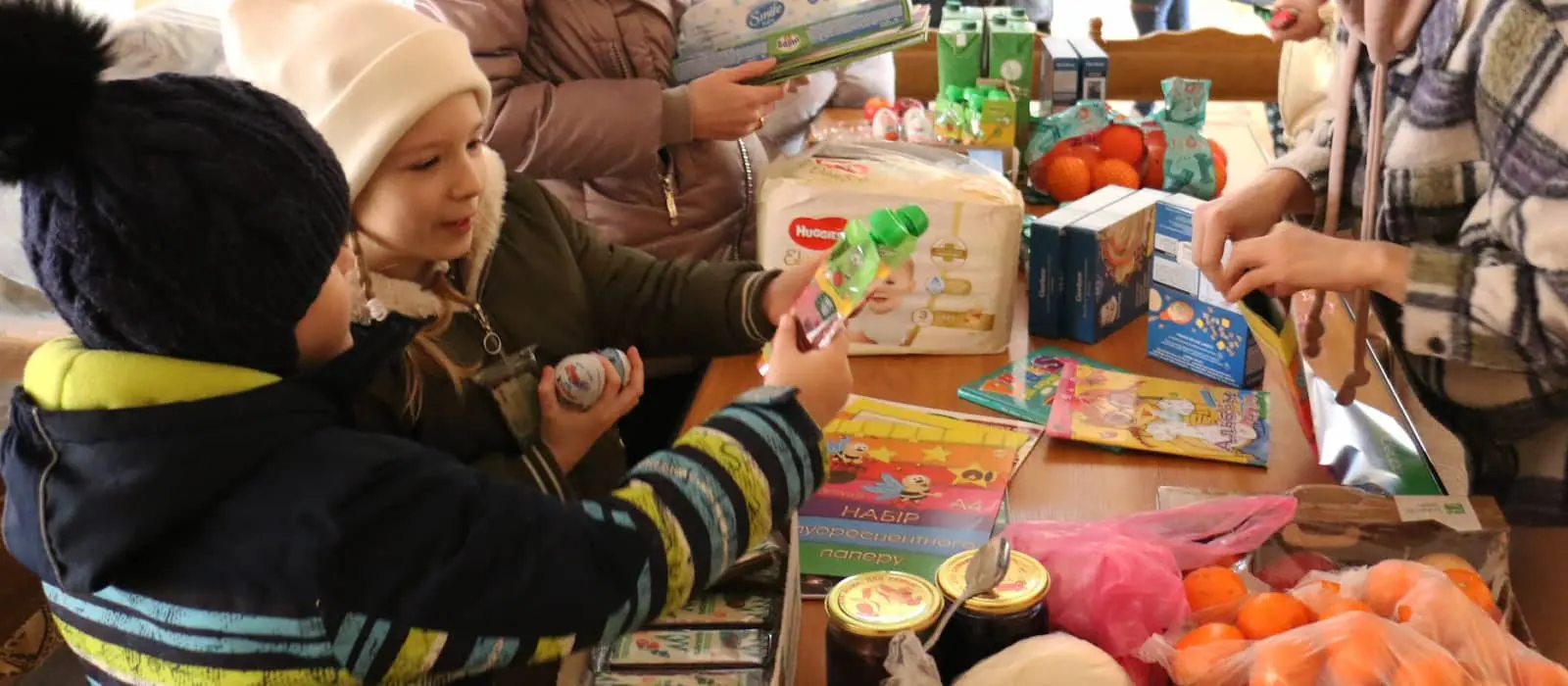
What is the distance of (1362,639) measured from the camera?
727 mm

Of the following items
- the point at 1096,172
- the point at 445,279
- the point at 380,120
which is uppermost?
the point at 380,120

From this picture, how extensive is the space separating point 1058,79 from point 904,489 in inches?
46.3

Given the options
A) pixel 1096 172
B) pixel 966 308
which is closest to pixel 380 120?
pixel 966 308

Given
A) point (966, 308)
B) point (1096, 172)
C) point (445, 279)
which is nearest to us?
point (445, 279)

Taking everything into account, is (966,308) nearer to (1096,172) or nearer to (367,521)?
(1096,172)

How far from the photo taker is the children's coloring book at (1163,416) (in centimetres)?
118

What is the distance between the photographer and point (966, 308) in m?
1.41

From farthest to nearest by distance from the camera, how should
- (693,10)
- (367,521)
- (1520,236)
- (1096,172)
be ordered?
(1096,172) → (693,10) → (1520,236) → (367,521)

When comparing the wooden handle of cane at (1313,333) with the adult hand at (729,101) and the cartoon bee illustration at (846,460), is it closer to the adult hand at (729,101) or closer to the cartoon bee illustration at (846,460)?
the cartoon bee illustration at (846,460)

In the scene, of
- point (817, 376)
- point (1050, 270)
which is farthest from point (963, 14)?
point (817, 376)

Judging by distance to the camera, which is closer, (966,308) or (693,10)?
(966,308)

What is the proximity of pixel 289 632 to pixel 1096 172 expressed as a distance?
140 centimetres

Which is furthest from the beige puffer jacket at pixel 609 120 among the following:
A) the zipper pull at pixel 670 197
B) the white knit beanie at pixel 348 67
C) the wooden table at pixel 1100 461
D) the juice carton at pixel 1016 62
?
the juice carton at pixel 1016 62

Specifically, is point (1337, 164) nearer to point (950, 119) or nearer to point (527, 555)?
point (950, 119)
